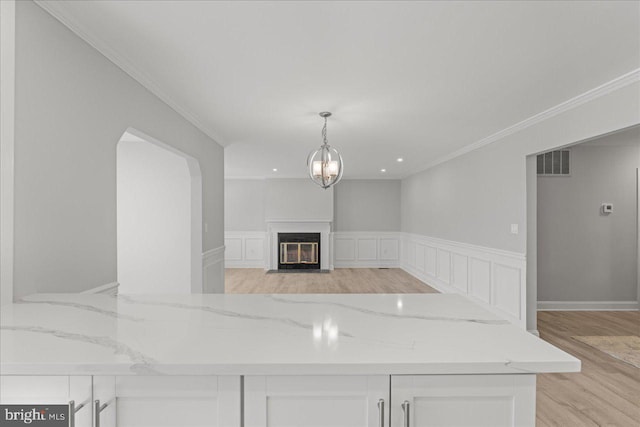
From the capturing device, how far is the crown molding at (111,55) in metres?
1.81

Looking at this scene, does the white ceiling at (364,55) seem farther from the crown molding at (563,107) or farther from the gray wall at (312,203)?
the gray wall at (312,203)

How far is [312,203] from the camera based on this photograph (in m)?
9.29

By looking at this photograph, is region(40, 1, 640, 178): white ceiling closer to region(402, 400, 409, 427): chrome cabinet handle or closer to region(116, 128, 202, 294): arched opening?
region(116, 128, 202, 294): arched opening

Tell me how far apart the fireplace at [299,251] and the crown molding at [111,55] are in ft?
18.8

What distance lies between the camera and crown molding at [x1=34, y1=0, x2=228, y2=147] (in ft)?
5.93

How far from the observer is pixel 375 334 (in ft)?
3.75

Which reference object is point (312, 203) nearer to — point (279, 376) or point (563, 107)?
point (563, 107)

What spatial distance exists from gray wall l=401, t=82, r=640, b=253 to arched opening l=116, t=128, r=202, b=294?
3.83 meters

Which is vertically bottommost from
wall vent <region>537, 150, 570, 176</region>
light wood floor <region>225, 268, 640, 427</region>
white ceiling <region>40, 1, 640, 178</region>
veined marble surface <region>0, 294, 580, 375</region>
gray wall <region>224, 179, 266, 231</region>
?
light wood floor <region>225, 268, 640, 427</region>

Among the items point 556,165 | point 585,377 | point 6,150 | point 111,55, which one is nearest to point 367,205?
point 556,165

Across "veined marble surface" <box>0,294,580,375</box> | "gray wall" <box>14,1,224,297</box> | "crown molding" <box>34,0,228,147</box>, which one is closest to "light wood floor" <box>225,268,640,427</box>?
"veined marble surface" <box>0,294,580,375</box>

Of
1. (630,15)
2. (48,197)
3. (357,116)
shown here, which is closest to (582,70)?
(630,15)

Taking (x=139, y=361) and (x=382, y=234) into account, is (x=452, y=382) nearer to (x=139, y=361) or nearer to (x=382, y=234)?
(x=139, y=361)

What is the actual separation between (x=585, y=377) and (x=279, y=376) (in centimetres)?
319
